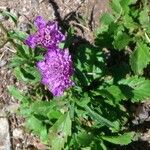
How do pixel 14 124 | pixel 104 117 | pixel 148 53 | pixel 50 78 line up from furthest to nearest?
pixel 14 124
pixel 148 53
pixel 104 117
pixel 50 78

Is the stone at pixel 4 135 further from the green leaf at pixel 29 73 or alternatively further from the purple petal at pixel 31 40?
the purple petal at pixel 31 40

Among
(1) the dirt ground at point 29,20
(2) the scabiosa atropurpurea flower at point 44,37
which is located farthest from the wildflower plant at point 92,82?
(1) the dirt ground at point 29,20

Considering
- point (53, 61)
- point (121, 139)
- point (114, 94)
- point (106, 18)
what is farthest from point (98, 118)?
point (106, 18)

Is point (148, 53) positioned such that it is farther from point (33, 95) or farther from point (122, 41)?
point (33, 95)

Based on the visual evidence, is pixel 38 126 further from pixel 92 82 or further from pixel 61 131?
pixel 92 82

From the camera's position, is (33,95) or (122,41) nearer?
(122,41)

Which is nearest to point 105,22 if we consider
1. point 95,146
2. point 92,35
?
point 92,35

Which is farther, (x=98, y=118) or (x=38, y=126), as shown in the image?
(x=38, y=126)
